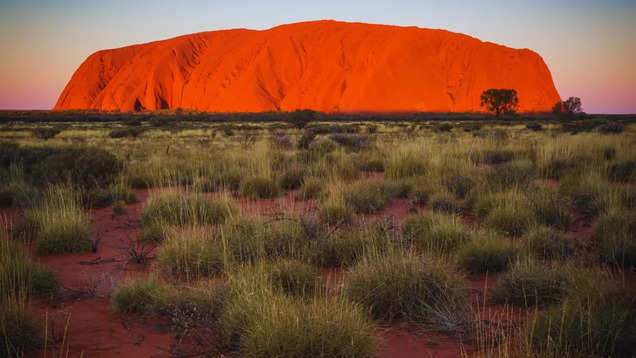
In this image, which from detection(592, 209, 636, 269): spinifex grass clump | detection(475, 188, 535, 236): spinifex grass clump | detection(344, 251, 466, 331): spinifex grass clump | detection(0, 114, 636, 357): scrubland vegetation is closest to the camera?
detection(0, 114, 636, 357): scrubland vegetation

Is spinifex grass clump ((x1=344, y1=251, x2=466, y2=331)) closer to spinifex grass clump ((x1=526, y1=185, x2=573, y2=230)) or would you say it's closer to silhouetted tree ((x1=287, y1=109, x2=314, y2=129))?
spinifex grass clump ((x1=526, y1=185, x2=573, y2=230))

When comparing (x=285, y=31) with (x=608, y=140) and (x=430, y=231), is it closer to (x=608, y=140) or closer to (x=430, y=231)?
(x=608, y=140)

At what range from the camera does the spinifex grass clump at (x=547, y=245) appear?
395 cm

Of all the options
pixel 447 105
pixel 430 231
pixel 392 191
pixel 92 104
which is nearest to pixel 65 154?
pixel 392 191

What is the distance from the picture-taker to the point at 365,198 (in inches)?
249

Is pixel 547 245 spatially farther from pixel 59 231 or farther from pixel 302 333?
pixel 59 231

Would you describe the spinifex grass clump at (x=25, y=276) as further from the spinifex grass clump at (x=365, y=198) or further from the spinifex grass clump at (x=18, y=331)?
the spinifex grass clump at (x=365, y=198)

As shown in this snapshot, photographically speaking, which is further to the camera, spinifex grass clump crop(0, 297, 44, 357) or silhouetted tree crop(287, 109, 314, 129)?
silhouetted tree crop(287, 109, 314, 129)

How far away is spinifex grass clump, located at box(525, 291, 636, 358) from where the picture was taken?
2.13 meters

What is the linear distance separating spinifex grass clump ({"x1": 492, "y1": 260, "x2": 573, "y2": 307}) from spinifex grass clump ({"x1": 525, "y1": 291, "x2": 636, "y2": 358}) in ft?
1.67

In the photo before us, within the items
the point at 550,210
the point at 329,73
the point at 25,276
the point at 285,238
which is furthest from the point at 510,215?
the point at 329,73

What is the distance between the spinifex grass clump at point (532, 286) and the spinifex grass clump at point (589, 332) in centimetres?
51

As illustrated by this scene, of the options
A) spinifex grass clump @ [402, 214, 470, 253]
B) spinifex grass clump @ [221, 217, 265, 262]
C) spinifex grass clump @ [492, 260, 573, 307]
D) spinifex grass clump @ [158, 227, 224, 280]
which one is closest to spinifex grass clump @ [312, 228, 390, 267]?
Result: spinifex grass clump @ [402, 214, 470, 253]

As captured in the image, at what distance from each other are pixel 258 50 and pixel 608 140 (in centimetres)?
9113
